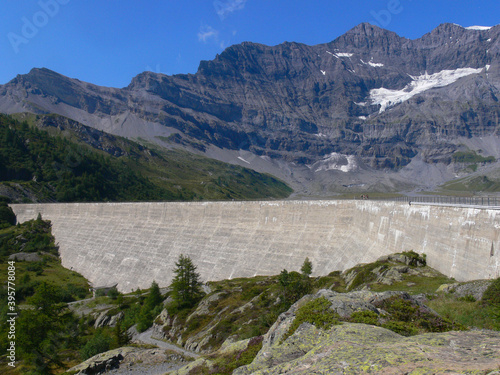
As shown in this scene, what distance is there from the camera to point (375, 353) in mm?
7145

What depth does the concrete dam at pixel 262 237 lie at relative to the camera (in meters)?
25.1

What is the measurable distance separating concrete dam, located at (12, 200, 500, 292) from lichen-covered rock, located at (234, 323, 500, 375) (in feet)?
53.7

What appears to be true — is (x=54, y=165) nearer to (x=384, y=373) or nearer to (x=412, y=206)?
(x=412, y=206)

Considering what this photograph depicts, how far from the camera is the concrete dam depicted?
25.1 m

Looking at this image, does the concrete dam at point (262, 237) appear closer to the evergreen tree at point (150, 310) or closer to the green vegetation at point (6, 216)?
the evergreen tree at point (150, 310)

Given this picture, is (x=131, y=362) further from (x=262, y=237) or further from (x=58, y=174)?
(x=58, y=174)

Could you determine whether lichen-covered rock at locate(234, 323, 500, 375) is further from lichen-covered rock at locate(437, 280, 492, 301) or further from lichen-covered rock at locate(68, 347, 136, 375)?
lichen-covered rock at locate(68, 347, 136, 375)

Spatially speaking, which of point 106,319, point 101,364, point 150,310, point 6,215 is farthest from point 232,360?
point 6,215

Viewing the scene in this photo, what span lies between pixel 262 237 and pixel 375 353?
48.6 metres

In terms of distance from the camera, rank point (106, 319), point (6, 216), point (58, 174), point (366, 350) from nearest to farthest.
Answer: point (366, 350), point (106, 319), point (6, 216), point (58, 174)

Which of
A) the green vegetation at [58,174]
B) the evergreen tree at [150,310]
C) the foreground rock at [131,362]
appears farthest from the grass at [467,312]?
the green vegetation at [58,174]

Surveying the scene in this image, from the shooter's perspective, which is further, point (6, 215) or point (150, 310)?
point (6, 215)

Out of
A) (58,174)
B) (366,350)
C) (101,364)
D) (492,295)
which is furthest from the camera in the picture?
(58,174)

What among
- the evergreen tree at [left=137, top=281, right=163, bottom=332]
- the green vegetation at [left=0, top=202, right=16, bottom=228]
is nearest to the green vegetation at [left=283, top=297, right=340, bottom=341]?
the evergreen tree at [left=137, top=281, right=163, bottom=332]
